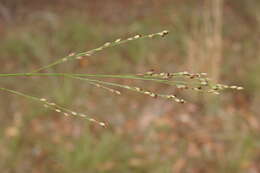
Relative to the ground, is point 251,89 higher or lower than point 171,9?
lower

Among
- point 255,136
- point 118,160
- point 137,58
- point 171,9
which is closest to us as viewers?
point 118,160

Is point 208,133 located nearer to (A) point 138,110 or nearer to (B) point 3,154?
(A) point 138,110

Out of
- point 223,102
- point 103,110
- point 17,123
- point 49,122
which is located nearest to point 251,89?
point 223,102

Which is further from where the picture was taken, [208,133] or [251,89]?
[251,89]

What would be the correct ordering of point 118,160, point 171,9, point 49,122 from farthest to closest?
point 171,9, point 49,122, point 118,160

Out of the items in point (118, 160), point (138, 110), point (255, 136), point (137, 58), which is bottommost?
point (118, 160)

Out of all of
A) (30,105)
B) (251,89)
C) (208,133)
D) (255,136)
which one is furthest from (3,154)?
(251,89)

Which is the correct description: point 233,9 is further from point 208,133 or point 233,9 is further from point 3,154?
point 3,154
